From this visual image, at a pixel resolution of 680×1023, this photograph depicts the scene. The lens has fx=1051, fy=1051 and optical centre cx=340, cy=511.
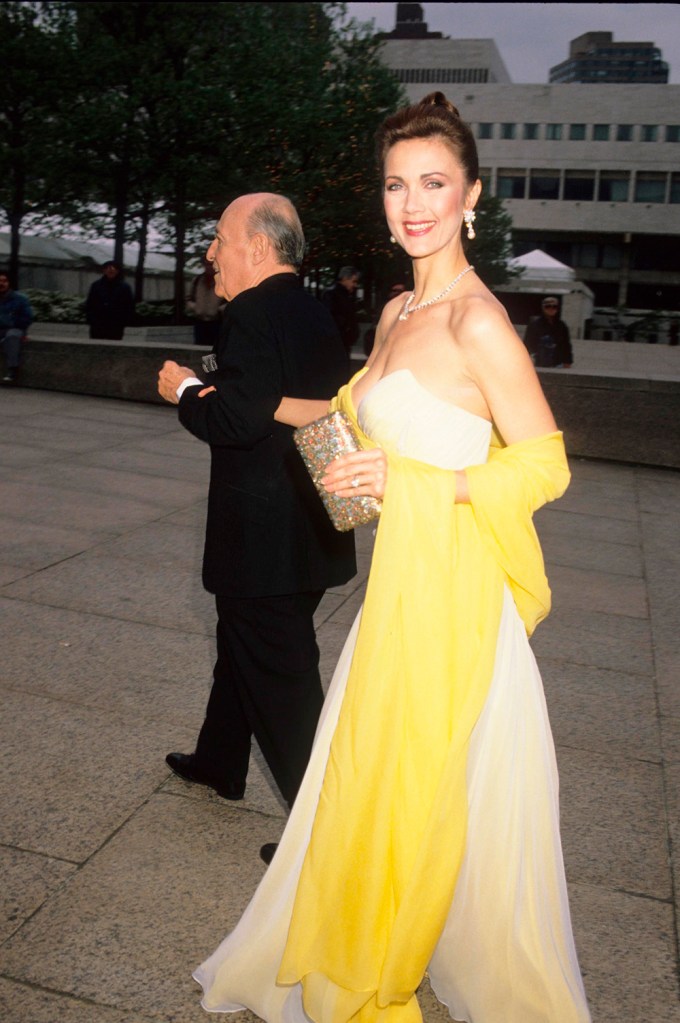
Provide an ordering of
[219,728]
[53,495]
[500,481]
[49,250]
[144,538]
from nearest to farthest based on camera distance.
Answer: [500,481] < [219,728] < [144,538] < [53,495] < [49,250]

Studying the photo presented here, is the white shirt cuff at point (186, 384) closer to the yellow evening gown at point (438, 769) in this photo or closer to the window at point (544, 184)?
the yellow evening gown at point (438, 769)

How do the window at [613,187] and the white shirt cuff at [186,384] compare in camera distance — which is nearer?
the white shirt cuff at [186,384]

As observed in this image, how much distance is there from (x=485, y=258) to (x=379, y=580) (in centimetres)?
5483

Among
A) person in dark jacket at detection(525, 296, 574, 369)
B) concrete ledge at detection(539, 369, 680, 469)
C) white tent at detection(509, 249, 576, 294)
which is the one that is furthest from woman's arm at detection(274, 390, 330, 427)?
white tent at detection(509, 249, 576, 294)

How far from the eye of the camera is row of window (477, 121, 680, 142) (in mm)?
81188

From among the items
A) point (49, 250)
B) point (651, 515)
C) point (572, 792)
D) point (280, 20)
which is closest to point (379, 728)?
point (572, 792)

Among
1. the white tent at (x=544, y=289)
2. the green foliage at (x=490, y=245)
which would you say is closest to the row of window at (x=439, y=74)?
the green foliage at (x=490, y=245)

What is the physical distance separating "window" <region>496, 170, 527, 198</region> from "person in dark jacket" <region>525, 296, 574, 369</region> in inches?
2784

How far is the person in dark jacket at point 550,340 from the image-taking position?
50.1 ft

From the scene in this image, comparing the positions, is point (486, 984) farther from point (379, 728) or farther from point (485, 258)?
point (485, 258)

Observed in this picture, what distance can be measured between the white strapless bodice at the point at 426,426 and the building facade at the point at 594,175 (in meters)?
81.6

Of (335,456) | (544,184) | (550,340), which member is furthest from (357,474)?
(544,184)

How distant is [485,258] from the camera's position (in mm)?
54969

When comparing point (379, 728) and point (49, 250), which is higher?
point (49, 250)
